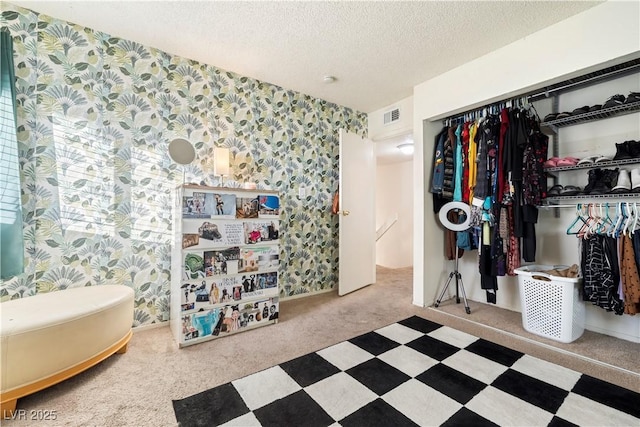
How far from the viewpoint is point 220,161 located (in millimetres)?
2398

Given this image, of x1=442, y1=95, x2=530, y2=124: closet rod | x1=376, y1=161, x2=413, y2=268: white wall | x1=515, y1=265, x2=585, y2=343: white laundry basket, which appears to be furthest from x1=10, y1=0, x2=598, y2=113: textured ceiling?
x1=376, y1=161, x2=413, y2=268: white wall

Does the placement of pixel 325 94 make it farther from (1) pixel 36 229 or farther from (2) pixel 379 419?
(2) pixel 379 419

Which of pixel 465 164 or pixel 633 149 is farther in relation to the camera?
pixel 465 164

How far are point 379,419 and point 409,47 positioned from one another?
2570 millimetres

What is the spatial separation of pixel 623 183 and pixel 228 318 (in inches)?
119

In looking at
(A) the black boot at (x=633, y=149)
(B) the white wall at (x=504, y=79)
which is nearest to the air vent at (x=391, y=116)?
(B) the white wall at (x=504, y=79)

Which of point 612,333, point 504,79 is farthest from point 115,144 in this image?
point 612,333

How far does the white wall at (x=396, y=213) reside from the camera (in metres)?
5.10

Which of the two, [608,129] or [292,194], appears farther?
[292,194]

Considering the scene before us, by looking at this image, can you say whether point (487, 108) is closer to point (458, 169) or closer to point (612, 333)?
point (458, 169)

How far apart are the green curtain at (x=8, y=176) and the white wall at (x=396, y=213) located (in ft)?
15.7

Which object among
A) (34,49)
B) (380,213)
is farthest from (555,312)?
(34,49)

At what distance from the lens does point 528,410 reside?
53.1 inches

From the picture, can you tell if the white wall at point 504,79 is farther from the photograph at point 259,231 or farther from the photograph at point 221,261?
the photograph at point 221,261
